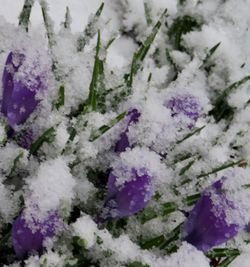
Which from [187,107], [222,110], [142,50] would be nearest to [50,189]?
[187,107]

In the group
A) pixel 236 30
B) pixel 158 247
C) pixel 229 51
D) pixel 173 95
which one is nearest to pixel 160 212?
pixel 158 247

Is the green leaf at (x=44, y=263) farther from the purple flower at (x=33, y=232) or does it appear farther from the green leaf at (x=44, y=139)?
the green leaf at (x=44, y=139)

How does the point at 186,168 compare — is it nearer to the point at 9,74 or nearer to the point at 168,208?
the point at 168,208

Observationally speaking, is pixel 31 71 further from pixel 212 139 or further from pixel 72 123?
pixel 212 139

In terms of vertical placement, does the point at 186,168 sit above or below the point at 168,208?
above

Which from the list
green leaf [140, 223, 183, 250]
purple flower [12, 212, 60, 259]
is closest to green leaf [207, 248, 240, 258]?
green leaf [140, 223, 183, 250]
